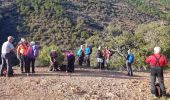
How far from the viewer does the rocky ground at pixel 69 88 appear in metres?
13.8

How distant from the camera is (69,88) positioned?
14867mm

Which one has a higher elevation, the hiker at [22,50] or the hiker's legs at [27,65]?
the hiker at [22,50]

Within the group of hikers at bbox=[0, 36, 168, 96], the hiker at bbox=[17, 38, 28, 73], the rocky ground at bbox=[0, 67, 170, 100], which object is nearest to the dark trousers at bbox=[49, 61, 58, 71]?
the group of hikers at bbox=[0, 36, 168, 96]

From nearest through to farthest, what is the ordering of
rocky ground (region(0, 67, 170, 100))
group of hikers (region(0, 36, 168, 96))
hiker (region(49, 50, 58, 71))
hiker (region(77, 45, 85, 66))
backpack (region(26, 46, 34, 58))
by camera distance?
group of hikers (region(0, 36, 168, 96)) < rocky ground (region(0, 67, 170, 100)) < backpack (region(26, 46, 34, 58)) < hiker (region(49, 50, 58, 71)) < hiker (region(77, 45, 85, 66))

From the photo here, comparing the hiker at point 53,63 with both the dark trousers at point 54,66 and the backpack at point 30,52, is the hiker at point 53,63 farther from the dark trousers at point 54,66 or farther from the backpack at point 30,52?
the backpack at point 30,52

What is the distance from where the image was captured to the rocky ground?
13.8 meters

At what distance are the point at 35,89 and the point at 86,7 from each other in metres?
51.5

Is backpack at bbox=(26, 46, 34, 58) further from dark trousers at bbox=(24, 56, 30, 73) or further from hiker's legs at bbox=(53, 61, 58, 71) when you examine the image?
hiker's legs at bbox=(53, 61, 58, 71)

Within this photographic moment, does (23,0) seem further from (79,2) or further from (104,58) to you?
(104,58)

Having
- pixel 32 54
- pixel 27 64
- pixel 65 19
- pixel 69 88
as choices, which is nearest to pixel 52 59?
pixel 32 54

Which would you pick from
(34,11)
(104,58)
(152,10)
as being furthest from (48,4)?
(104,58)

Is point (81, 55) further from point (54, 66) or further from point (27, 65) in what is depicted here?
point (27, 65)

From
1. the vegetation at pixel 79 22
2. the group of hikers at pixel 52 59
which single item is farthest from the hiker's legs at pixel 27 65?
the vegetation at pixel 79 22

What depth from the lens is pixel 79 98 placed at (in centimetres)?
1363
